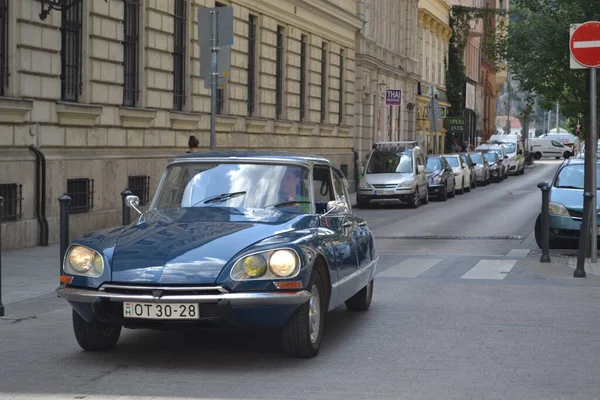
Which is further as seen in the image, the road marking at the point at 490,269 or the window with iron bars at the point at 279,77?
the window with iron bars at the point at 279,77

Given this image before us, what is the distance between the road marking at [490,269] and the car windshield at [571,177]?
3232 mm

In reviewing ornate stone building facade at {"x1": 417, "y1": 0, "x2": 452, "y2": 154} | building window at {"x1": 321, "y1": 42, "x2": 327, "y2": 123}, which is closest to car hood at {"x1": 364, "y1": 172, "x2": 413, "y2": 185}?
building window at {"x1": 321, "y1": 42, "x2": 327, "y2": 123}

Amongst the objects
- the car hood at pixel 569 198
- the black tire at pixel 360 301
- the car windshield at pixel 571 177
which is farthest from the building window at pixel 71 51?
the black tire at pixel 360 301

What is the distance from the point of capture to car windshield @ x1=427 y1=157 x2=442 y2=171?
3694cm

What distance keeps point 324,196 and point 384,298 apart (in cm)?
253

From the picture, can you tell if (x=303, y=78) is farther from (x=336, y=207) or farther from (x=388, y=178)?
(x=336, y=207)

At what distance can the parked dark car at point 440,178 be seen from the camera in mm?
35812

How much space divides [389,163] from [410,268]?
694 inches

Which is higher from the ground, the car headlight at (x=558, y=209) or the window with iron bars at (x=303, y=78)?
the window with iron bars at (x=303, y=78)

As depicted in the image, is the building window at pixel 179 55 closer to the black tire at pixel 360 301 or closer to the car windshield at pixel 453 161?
the black tire at pixel 360 301

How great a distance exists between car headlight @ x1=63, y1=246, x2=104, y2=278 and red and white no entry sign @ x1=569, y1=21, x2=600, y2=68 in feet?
30.9

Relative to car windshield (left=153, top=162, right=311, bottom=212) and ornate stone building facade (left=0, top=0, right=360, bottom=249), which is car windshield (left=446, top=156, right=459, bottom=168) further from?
car windshield (left=153, top=162, right=311, bottom=212)

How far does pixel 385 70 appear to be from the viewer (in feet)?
158

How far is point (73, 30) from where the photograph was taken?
760 inches
